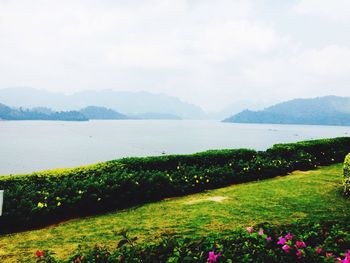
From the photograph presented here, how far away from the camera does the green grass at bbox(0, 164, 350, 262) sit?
603 cm

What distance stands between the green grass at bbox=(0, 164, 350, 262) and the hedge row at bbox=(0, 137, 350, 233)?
1.31ft

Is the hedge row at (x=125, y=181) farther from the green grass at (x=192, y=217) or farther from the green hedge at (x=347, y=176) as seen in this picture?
the green hedge at (x=347, y=176)

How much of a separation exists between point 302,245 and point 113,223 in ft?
14.7

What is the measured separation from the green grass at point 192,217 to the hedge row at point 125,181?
1.31ft

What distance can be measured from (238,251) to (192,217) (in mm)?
3529

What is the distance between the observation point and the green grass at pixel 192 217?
6.03 metres

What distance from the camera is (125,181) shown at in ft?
29.2

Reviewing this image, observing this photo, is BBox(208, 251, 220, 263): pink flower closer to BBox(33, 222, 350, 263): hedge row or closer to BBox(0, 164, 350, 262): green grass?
BBox(33, 222, 350, 263): hedge row

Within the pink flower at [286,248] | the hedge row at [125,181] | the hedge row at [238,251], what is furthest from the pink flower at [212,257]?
the hedge row at [125,181]

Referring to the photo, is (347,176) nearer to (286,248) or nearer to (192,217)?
(192,217)

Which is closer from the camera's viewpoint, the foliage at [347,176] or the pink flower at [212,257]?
the pink flower at [212,257]

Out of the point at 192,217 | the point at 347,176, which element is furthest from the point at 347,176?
the point at 192,217

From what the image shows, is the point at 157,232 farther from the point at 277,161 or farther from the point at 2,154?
the point at 2,154

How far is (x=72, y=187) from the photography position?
8180 mm
